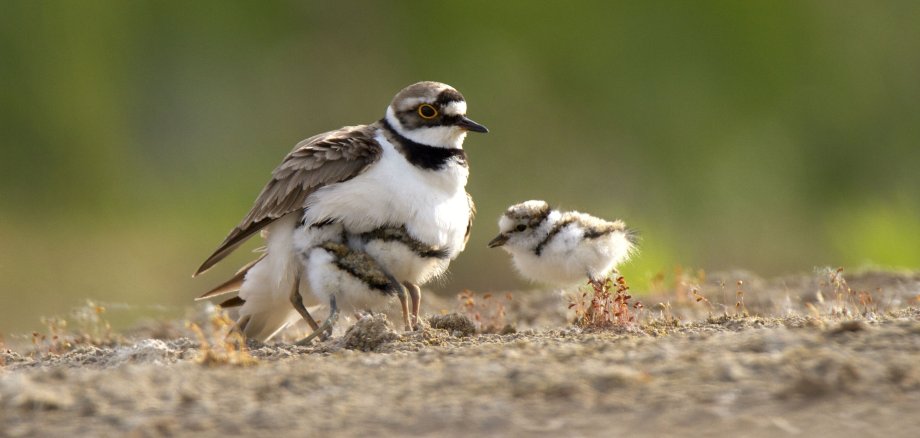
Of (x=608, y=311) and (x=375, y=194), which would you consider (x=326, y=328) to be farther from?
(x=608, y=311)

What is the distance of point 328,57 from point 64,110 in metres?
3.55

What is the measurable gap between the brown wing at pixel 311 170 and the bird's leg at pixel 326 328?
2.01 ft

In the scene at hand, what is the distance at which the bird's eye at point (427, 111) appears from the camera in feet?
26.0

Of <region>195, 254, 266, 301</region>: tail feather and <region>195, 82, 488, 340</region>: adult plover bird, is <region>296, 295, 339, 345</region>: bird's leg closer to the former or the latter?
<region>195, 82, 488, 340</region>: adult plover bird

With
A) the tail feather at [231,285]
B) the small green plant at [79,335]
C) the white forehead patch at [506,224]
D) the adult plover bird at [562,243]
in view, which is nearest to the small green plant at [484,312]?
the adult plover bird at [562,243]

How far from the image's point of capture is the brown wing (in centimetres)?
768

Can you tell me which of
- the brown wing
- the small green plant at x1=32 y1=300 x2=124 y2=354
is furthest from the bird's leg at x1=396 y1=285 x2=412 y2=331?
the small green plant at x1=32 y1=300 x2=124 y2=354

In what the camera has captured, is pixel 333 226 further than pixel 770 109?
No

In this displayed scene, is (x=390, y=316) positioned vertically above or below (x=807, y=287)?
below

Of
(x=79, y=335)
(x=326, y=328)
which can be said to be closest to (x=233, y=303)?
(x=79, y=335)

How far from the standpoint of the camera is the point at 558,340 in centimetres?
650

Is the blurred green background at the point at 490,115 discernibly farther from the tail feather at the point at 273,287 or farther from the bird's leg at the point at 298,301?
the bird's leg at the point at 298,301

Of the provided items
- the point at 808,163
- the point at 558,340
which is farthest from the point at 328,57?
the point at 558,340

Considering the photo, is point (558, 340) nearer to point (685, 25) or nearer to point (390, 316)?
point (390, 316)
